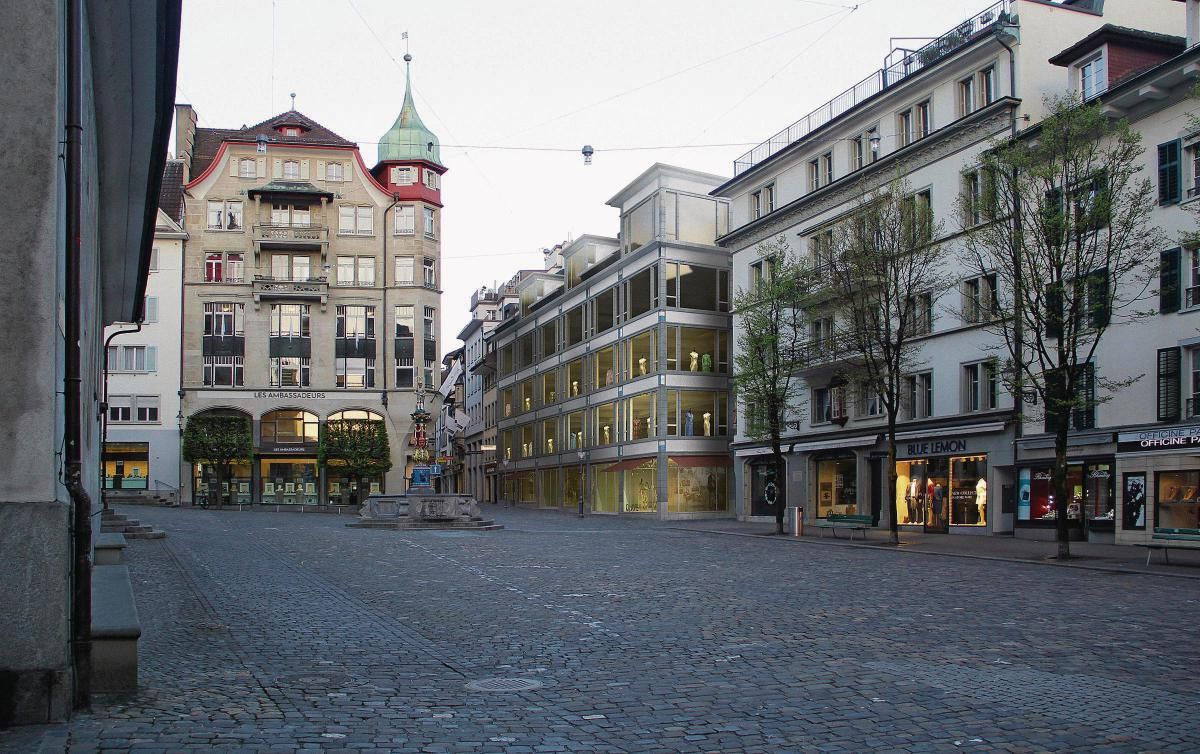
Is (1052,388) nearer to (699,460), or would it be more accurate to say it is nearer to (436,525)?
(436,525)

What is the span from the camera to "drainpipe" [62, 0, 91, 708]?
25.0ft

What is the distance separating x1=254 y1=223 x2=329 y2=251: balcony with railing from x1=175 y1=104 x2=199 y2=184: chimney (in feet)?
23.3

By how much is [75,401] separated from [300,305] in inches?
2369

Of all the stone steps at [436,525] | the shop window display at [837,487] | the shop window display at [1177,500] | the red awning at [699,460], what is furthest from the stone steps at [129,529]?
the red awning at [699,460]

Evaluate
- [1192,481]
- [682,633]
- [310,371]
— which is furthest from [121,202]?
[310,371]

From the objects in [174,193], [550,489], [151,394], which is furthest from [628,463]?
[174,193]

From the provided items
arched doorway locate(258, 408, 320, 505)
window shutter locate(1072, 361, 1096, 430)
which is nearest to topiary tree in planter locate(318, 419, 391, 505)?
arched doorway locate(258, 408, 320, 505)

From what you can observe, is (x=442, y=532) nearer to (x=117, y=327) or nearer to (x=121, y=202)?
(x=121, y=202)

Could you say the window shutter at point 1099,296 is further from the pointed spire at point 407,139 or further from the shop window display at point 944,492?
the pointed spire at point 407,139

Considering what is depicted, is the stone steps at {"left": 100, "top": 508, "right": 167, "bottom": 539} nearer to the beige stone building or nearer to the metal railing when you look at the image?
the beige stone building

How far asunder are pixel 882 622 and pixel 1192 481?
729 inches

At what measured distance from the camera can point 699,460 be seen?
175 ft

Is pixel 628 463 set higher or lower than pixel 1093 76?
lower

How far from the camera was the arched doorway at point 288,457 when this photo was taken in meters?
65.5
